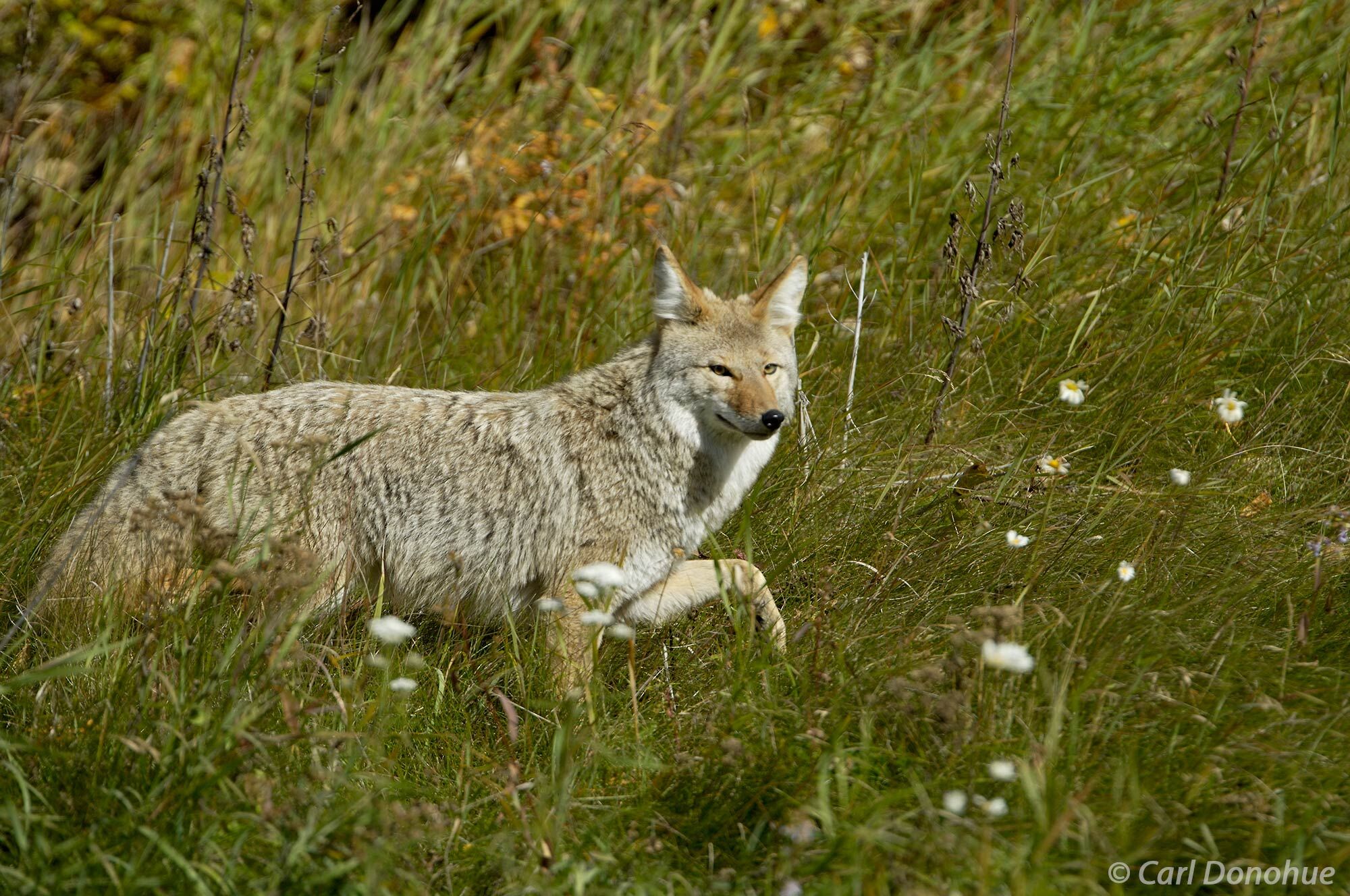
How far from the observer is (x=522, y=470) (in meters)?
4.64

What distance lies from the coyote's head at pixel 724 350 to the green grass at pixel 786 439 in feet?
1.25

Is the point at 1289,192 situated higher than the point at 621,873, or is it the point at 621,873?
the point at 1289,192

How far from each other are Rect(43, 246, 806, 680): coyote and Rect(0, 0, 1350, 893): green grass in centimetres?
25

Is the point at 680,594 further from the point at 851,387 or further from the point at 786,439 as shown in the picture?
the point at 851,387

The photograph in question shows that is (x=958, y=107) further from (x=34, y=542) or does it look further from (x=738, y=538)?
(x=34, y=542)

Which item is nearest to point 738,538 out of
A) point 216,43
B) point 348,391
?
point 348,391

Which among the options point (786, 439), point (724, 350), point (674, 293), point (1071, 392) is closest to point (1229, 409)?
point (1071, 392)

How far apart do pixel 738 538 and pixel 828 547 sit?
347mm

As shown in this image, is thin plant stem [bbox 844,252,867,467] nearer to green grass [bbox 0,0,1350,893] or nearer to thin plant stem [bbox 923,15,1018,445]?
green grass [bbox 0,0,1350,893]

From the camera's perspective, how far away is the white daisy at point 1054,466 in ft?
14.6

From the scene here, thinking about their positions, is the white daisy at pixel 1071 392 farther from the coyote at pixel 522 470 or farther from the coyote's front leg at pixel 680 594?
the coyote's front leg at pixel 680 594

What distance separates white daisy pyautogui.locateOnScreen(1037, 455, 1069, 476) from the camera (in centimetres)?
445

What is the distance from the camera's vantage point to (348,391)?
4.72 m

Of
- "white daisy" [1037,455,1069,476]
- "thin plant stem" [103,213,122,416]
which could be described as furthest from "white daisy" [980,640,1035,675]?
"thin plant stem" [103,213,122,416]
